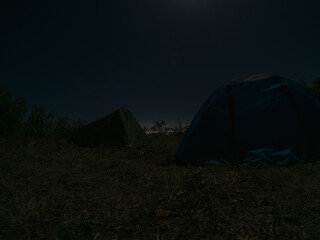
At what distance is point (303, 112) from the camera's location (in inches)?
155

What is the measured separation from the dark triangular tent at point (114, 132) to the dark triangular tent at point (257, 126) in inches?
142

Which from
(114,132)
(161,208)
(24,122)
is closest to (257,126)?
(161,208)

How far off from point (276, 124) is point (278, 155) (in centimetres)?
73

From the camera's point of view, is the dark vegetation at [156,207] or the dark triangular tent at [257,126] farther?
the dark triangular tent at [257,126]

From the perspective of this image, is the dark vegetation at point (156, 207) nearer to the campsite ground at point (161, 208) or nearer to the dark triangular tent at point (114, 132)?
the campsite ground at point (161, 208)

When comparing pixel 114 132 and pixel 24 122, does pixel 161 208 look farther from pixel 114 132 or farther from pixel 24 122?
pixel 24 122

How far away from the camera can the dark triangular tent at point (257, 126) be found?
11.9 ft

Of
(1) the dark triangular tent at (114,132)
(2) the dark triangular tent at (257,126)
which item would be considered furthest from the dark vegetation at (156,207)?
(1) the dark triangular tent at (114,132)

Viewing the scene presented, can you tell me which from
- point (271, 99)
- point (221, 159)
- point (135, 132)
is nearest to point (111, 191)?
point (221, 159)

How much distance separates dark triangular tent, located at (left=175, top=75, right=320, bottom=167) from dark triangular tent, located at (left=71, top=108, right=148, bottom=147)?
3614 millimetres

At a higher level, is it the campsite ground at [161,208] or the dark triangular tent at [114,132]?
the dark triangular tent at [114,132]

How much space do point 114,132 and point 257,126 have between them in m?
5.57

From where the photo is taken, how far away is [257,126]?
3773 mm

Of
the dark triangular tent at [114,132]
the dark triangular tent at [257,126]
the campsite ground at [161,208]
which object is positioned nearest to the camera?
the campsite ground at [161,208]
